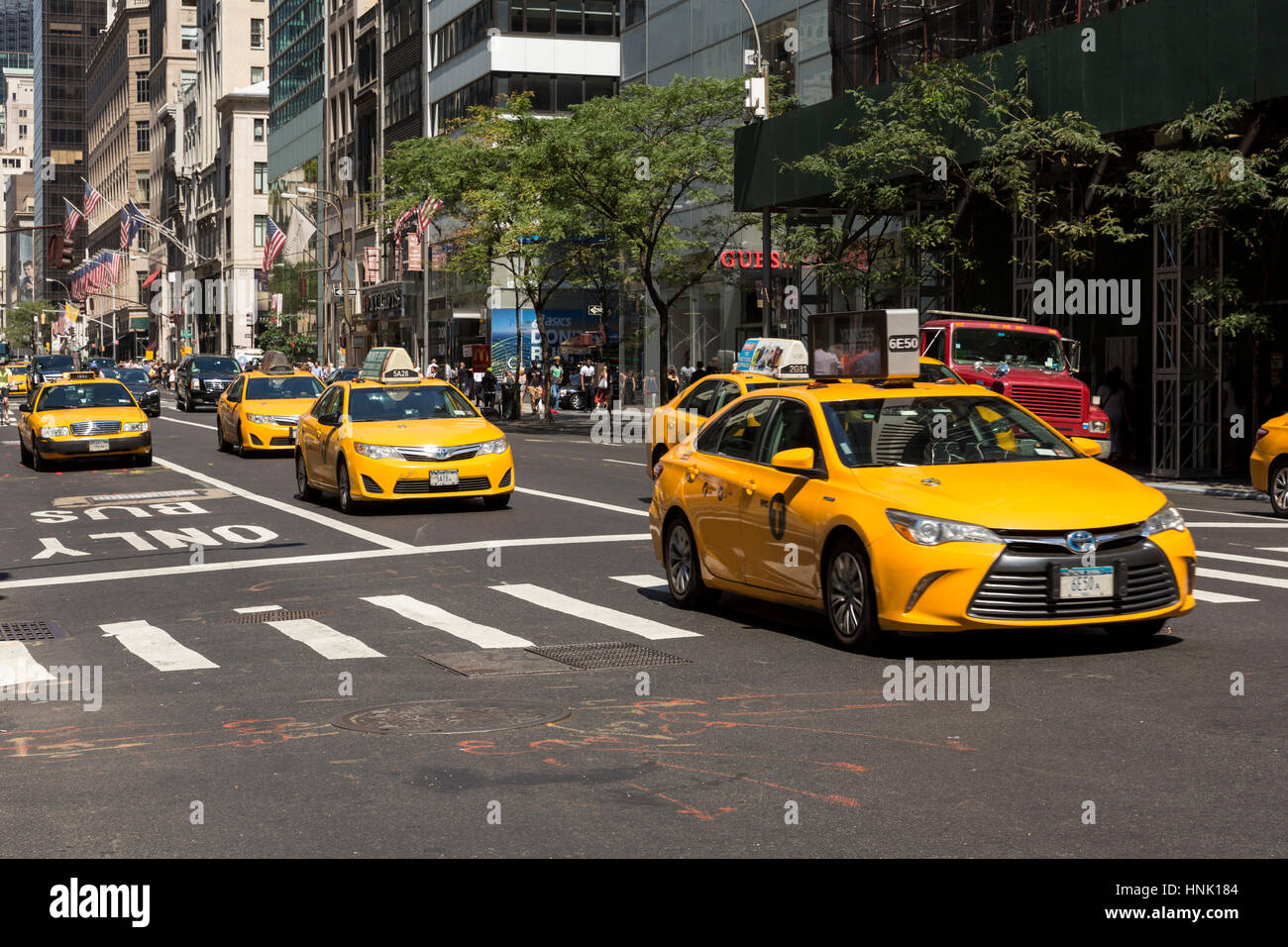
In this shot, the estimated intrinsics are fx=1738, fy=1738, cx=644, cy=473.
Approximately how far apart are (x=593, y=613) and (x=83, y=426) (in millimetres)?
19973

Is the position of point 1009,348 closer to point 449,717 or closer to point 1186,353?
point 1186,353

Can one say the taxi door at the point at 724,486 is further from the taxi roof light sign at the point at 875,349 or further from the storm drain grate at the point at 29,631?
the storm drain grate at the point at 29,631

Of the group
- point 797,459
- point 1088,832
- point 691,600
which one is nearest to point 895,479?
point 797,459

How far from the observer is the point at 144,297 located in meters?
170

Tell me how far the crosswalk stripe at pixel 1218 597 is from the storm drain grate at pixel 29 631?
8018 mm

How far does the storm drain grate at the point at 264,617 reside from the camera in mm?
12211

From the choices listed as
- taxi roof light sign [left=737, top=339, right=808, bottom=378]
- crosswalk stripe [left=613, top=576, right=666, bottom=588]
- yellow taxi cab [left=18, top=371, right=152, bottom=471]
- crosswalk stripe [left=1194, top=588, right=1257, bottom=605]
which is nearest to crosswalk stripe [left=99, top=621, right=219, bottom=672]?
crosswalk stripe [left=613, top=576, right=666, bottom=588]

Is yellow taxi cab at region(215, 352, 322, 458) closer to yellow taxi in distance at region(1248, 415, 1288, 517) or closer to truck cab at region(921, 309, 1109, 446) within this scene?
truck cab at region(921, 309, 1109, 446)

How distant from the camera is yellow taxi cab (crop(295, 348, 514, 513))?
20203mm

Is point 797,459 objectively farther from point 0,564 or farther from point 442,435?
point 442,435

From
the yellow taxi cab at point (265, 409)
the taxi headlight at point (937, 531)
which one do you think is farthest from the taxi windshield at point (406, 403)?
the taxi headlight at point (937, 531)

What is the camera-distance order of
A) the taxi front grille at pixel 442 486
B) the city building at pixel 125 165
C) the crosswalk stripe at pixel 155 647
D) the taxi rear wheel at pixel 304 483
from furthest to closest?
the city building at pixel 125 165
the taxi rear wheel at pixel 304 483
the taxi front grille at pixel 442 486
the crosswalk stripe at pixel 155 647

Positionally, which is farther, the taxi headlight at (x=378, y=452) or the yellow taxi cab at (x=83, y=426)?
the yellow taxi cab at (x=83, y=426)

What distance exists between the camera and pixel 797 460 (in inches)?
420
